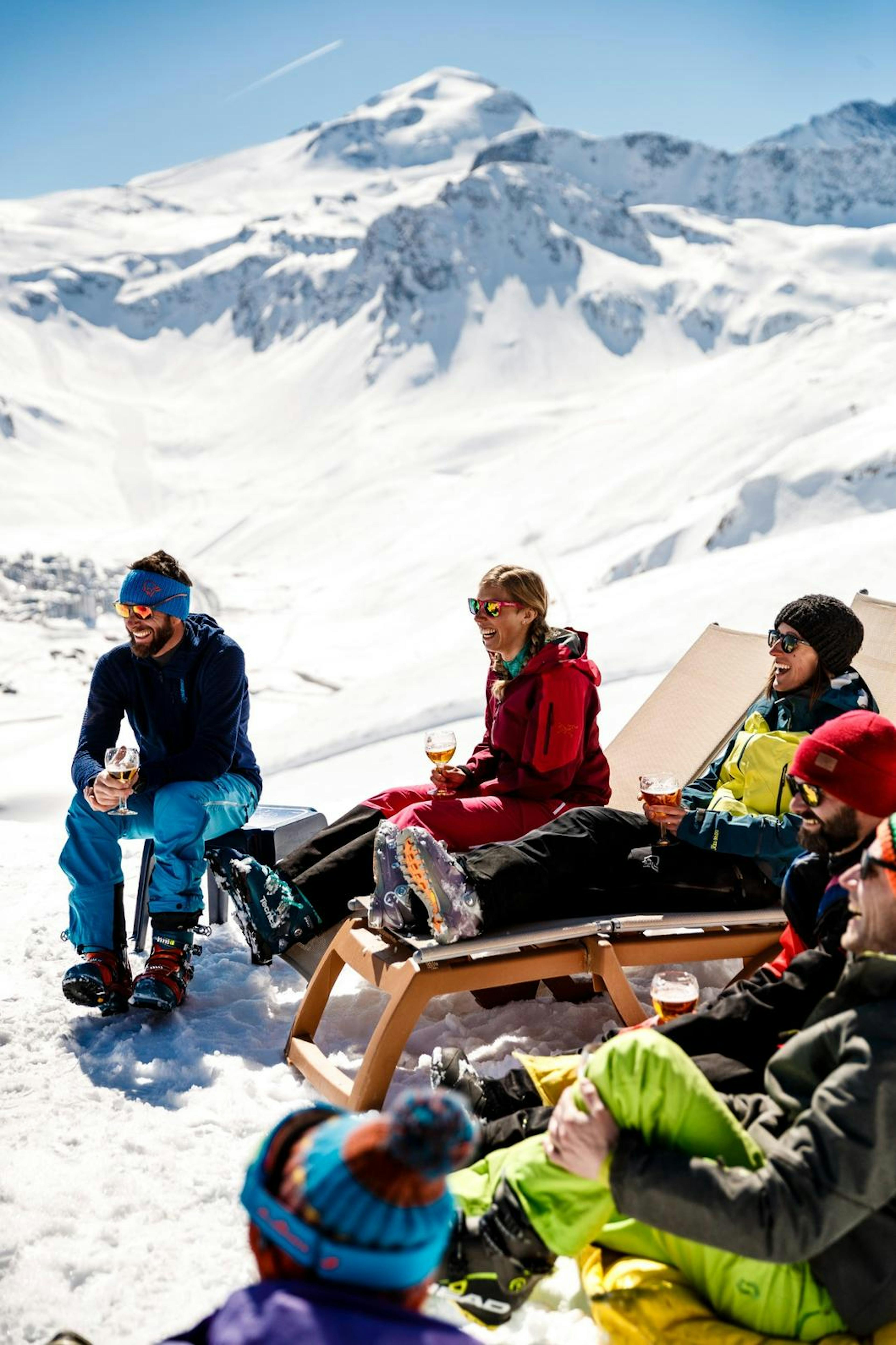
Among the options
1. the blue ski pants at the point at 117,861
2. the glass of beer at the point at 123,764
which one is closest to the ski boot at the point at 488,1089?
the blue ski pants at the point at 117,861

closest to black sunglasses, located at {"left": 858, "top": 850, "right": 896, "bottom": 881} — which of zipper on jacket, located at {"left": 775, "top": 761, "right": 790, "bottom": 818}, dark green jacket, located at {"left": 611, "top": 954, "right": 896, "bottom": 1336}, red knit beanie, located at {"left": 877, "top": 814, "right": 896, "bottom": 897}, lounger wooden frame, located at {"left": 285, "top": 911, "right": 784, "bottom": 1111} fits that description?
red knit beanie, located at {"left": 877, "top": 814, "right": 896, "bottom": 897}

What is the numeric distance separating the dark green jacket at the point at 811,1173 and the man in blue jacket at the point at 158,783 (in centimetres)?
269

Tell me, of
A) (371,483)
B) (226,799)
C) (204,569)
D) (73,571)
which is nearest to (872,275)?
(371,483)

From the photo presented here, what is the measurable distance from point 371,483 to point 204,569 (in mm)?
18994

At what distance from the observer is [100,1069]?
13.0ft

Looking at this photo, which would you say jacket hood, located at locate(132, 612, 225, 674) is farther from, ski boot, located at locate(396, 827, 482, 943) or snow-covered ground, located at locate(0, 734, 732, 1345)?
ski boot, located at locate(396, 827, 482, 943)

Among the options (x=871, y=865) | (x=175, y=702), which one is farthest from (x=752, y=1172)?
(x=175, y=702)

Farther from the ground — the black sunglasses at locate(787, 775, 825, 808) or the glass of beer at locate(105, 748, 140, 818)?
the glass of beer at locate(105, 748, 140, 818)

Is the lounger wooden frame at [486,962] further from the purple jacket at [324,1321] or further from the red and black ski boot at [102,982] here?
the purple jacket at [324,1321]

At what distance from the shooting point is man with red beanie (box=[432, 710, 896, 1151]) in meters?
2.63

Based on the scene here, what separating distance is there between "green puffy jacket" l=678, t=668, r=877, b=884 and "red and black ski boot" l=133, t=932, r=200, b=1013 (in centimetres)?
195

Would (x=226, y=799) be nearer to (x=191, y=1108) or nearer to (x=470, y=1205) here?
(x=191, y=1108)

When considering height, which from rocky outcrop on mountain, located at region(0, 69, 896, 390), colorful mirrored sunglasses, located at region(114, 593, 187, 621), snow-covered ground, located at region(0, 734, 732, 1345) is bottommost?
snow-covered ground, located at region(0, 734, 732, 1345)

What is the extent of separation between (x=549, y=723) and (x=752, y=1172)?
8.08 feet
